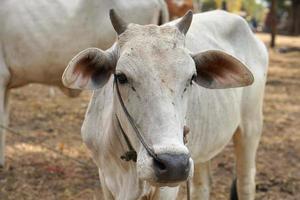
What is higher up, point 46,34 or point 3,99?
point 46,34

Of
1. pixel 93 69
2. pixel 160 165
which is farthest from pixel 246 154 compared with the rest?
pixel 160 165

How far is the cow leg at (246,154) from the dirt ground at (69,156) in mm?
645

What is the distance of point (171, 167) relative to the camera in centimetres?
204

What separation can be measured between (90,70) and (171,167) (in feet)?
2.30

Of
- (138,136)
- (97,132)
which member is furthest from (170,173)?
(97,132)

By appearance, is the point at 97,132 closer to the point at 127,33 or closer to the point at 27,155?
the point at 127,33

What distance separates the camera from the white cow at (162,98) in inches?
85.9

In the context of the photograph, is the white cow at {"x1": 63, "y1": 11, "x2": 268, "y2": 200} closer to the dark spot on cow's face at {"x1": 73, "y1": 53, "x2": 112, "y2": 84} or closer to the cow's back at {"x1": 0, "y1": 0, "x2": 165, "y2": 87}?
the dark spot on cow's face at {"x1": 73, "y1": 53, "x2": 112, "y2": 84}

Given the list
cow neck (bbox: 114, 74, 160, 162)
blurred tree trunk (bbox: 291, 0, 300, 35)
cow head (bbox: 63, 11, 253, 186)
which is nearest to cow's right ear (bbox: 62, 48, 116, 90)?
cow head (bbox: 63, 11, 253, 186)

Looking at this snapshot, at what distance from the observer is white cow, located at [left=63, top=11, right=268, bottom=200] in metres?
2.18

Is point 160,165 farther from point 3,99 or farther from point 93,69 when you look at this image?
point 3,99

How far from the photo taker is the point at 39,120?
22.6 feet

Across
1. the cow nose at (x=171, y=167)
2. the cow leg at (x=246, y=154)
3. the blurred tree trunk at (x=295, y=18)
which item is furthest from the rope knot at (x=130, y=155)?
the blurred tree trunk at (x=295, y=18)

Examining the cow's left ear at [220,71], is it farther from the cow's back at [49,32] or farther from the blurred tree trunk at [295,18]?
the blurred tree trunk at [295,18]
